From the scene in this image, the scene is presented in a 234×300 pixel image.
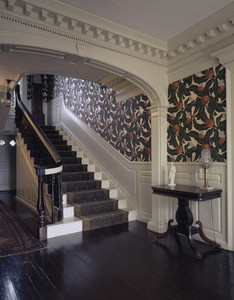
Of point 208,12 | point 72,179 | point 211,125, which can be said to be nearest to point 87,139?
point 72,179

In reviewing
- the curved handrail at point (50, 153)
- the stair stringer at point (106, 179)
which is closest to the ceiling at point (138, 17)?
the curved handrail at point (50, 153)

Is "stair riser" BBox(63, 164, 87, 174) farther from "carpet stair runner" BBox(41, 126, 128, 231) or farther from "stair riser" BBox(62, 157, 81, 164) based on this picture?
"stair riser" BBox(62, 157, 81, 164)

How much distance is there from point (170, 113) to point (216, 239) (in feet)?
6.72

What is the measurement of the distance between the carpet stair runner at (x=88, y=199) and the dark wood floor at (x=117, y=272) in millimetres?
728

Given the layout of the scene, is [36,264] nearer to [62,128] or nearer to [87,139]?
[87,139]

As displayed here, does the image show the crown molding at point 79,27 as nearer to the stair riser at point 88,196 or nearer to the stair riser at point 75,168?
the stair riser at point 88,196

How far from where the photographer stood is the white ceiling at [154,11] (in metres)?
2.80

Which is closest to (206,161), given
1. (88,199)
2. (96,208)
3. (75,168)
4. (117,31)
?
(117,31)

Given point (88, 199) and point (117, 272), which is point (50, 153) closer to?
point (88, 199)

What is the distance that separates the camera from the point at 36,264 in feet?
8.87

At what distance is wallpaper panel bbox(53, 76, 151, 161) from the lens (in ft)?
14.9

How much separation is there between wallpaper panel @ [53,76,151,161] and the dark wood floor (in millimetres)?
1843

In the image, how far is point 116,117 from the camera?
5.28 metres

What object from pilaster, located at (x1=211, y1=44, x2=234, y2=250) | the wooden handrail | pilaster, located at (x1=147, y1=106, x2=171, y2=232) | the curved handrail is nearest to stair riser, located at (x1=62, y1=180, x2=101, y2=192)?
the wooden handrail
